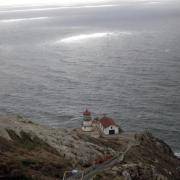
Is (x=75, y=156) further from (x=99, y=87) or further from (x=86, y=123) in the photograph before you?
(x=99, y=87)

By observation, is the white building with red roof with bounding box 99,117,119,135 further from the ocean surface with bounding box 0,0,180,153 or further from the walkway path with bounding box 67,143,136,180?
the ocean surface with bounding box 0,0,180,153

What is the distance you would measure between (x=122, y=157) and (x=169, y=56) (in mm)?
103792

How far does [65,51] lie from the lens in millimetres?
184000

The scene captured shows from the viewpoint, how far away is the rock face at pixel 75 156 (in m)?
44.2

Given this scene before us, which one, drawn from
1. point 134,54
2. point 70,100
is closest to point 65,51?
point 134,54

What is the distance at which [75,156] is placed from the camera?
54.9 metres

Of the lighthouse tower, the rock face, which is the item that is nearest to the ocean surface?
the lighthouse tower

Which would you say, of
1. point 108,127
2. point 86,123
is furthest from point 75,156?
point 86,123

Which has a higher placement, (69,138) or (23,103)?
(23,103)

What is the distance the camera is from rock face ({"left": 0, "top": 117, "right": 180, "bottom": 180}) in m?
44.2

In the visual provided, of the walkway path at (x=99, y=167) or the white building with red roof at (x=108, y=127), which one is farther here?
the white building with red roof at (x=108, y=127)

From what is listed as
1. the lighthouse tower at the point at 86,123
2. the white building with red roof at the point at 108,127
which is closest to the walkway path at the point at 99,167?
the white building with red roof at the point at 108,127

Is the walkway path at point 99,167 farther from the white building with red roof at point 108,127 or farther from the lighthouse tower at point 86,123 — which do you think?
the lighthouse tower at point 86,123

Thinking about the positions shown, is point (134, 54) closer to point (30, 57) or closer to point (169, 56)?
point (169, 56)
